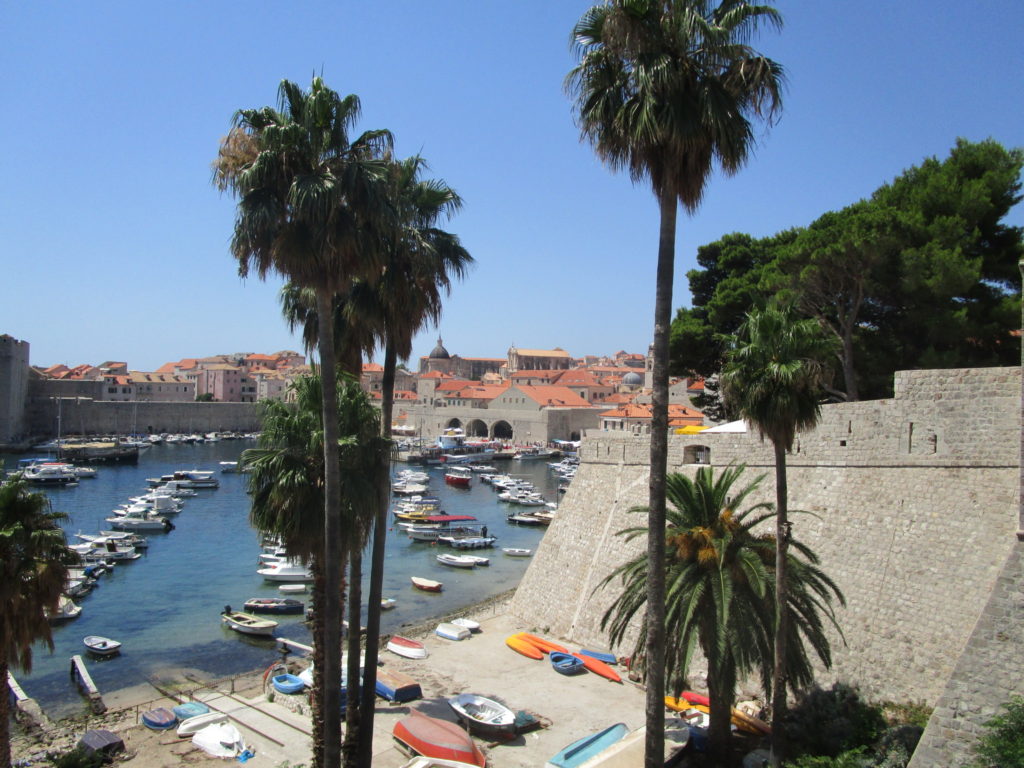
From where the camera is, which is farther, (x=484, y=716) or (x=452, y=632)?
(x=452, y=632)

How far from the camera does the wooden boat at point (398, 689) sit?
15914 millimetres

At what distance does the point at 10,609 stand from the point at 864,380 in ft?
65.2

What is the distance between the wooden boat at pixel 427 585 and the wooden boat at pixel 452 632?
1047 centimetres

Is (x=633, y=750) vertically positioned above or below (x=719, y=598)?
below

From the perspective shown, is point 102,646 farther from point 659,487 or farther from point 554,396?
point 554,396

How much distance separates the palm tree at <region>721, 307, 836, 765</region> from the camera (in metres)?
9.97

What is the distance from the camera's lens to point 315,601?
1152cm

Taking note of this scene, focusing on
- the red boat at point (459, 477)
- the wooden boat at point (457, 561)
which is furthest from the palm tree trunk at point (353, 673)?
the red boat at point (459, 477)

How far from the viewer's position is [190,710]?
1659cm

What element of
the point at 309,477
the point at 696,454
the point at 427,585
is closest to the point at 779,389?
the point at 309,477

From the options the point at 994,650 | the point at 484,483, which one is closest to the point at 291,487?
the point at 994,650

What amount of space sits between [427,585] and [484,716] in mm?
17991

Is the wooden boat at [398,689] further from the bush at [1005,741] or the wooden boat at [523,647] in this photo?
the bush at [1005,741]

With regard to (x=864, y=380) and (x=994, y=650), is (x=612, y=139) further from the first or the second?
(x=864, y=380)
